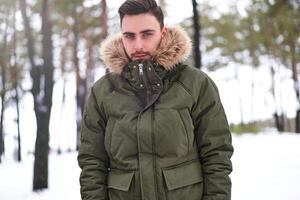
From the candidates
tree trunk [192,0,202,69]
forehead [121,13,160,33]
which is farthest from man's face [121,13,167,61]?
tree trunk [192,0,202,69]

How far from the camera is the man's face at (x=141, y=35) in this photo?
1.78 meters

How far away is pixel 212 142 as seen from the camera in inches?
67.4

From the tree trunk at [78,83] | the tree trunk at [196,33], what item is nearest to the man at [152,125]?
the tree trunk at [196,33]

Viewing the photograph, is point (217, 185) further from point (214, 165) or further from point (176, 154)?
point (176, 154)

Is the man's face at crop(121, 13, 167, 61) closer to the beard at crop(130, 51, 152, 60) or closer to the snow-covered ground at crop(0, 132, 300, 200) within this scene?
the beard at crop(130, 51, 152, 60)

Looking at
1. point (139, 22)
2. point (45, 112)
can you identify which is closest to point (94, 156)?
point (139, 22)

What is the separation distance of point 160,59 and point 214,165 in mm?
530

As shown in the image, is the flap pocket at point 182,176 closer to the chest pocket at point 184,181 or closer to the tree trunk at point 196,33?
the chest pocket at point 184,181

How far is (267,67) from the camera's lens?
858 inches

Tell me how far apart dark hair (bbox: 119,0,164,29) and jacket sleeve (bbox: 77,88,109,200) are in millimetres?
436

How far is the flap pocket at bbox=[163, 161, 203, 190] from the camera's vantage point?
65.6 inches

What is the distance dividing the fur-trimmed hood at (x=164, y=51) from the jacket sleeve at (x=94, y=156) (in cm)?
21

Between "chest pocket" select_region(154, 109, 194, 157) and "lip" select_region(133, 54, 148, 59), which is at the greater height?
"lip" select_region(133, 54, 148, 59)

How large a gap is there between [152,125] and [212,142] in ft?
0.90
